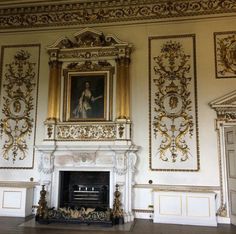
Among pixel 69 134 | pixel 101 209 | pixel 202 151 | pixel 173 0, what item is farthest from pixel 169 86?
pixel 101 209

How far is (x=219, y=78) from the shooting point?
236 inches

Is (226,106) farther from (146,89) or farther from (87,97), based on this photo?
(87,97)

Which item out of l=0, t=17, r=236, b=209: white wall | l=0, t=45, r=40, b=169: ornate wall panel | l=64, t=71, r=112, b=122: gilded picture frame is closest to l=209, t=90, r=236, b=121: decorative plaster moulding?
l=0, t=17, r=236, b=209: white wall

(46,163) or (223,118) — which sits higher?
(223,118)

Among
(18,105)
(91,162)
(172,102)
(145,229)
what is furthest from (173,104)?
(18,105)

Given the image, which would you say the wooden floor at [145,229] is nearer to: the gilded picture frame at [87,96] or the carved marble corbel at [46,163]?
the carved marble corbel at [46,163]

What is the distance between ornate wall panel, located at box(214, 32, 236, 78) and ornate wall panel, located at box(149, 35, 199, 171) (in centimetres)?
51

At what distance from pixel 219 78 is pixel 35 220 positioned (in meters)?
4.73

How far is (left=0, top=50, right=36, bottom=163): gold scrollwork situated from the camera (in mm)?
6477

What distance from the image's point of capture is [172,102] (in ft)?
20.0

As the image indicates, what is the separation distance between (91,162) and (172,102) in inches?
84.4

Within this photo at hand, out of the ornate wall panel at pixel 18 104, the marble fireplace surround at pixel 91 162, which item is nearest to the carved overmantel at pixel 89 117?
the marble fireplace surround at pixel 91 162

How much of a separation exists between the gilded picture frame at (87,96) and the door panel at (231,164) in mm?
2501

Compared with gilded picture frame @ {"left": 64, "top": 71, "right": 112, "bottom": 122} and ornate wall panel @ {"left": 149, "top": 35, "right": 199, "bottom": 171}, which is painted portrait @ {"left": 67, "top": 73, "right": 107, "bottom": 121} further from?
ornate wall panel @ {"left": 149, "top": 35, "right": 199, "bottom": 171}
